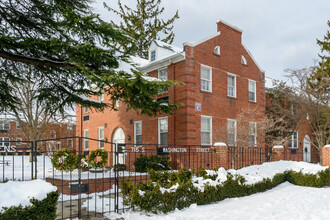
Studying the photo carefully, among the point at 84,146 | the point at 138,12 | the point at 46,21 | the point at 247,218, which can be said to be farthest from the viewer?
the point at 138,12

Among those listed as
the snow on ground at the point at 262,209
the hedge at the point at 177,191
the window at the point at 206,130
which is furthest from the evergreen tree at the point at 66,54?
the window at the point at 206,130

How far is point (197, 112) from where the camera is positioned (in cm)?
1538

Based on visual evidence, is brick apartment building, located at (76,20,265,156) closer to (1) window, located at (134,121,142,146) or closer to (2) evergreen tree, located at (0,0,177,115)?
(1) window, located at (134,121,142,146)

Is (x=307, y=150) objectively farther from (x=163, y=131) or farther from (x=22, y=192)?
(x=22, y=192)

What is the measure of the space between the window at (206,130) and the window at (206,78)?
176cm

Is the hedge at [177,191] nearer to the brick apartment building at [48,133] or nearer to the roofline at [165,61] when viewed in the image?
the roofline at [165,61]

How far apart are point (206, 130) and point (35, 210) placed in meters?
12.0

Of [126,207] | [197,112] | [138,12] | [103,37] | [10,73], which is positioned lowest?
[126,207]

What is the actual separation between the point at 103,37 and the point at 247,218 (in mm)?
7670

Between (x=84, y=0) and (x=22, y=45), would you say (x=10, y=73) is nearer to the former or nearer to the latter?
(x=22, y=45)

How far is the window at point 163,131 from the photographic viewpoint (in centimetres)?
1609

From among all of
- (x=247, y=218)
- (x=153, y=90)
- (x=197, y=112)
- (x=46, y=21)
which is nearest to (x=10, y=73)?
(x=46, y=21)

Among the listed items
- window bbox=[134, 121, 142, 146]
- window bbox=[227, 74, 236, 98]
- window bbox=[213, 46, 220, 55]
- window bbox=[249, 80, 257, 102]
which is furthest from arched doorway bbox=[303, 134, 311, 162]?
window bbox=[134, 121, 142, 146]

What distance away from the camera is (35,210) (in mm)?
5035
